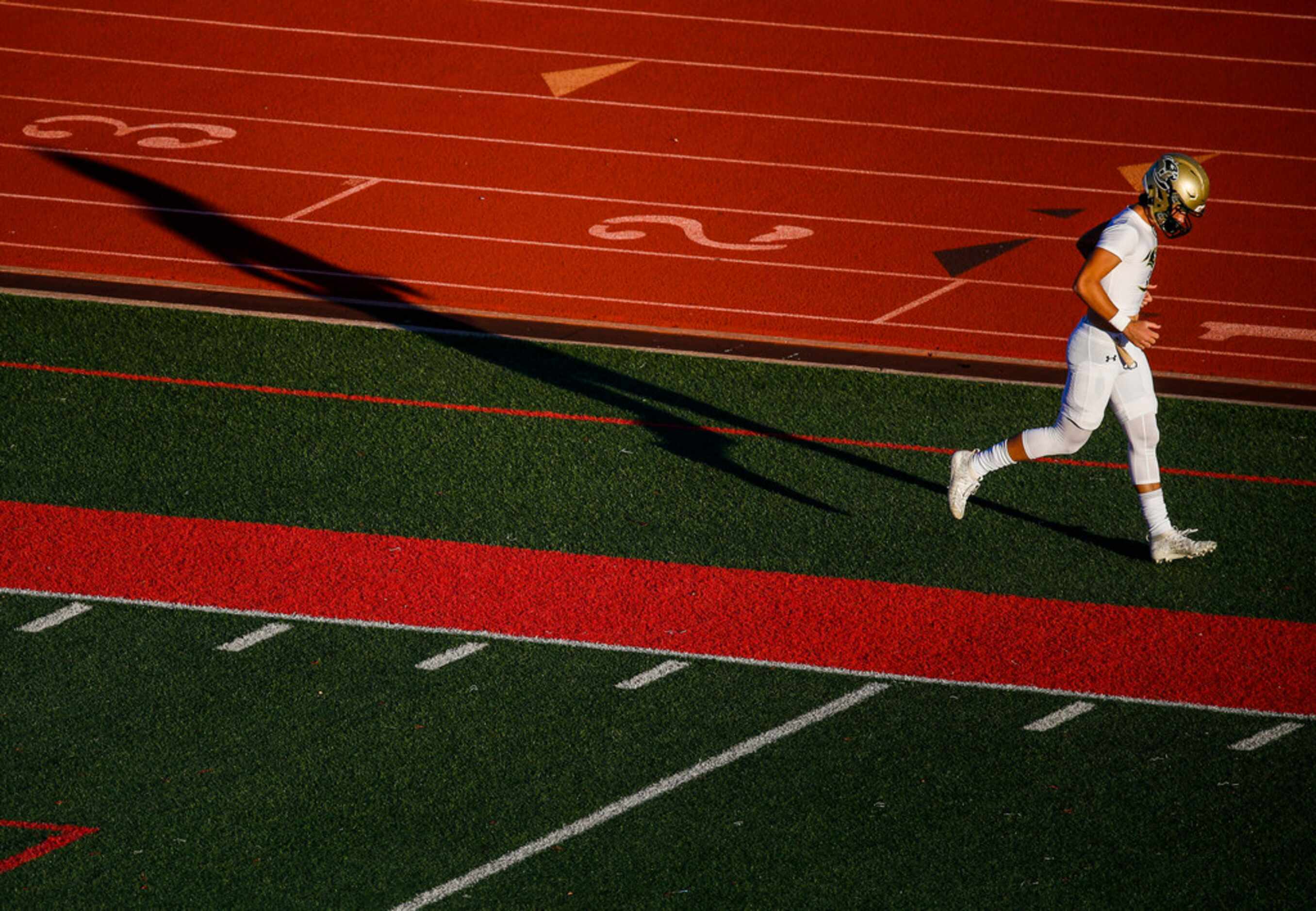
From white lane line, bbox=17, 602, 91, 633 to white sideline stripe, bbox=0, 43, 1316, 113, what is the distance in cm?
695

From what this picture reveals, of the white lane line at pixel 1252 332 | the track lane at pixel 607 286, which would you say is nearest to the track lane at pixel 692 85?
the track lane at pixel 607 286

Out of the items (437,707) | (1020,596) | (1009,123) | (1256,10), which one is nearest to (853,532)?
(1020,596)

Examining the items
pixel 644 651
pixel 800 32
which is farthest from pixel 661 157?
pixel 644 651

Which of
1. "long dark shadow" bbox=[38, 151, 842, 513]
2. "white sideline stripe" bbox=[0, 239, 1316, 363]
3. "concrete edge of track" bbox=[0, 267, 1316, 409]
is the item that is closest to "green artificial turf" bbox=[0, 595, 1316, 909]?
"long dark shadow" bbox=[38, 151, 842, 513]

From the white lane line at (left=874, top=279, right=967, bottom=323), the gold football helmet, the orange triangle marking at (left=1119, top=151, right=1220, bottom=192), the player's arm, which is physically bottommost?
the white lane line at (left=874, top=279, right=967, bottom=323)

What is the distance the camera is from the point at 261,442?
26.5 feet

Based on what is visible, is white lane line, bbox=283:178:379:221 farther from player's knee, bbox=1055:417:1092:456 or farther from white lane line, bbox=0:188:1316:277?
player's knee, bbox=1055:417:1092:456

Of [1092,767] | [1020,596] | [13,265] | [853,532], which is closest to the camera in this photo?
[1092,767]

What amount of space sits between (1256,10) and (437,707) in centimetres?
1133

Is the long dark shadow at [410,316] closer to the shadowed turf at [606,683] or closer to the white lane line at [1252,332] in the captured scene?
the shadowed turf at [606,683]

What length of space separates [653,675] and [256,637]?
69.5 inches

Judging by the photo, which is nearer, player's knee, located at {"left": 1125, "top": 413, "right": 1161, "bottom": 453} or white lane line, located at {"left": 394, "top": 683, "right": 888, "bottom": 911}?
white lane line, located at {"left": 394, "top": 683, "right": 888, "bottom": 911}

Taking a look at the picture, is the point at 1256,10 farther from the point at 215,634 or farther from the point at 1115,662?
the point at 215,634

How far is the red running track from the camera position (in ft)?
32.5
